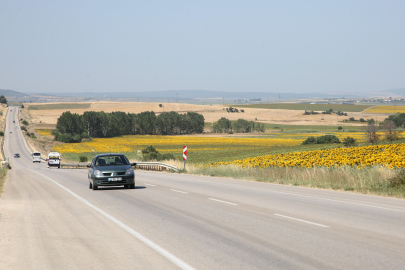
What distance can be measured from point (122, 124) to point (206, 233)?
136m

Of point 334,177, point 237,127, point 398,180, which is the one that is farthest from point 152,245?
point 237,127

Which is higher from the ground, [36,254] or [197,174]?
[36,254]

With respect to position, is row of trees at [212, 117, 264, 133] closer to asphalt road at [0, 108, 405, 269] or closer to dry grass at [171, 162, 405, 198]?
dry grass at [171, 162, 405, 198]

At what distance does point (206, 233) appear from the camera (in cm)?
873

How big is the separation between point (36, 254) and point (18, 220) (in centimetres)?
386

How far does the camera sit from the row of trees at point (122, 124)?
130625 millimetres

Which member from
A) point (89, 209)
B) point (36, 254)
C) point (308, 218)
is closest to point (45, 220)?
point (89, 209)

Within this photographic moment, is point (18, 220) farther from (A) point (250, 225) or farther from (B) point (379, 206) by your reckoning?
(B) point (379, 206)

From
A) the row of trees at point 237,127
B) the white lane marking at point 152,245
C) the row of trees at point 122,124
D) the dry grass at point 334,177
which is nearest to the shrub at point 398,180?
the dry grass at point 334,177

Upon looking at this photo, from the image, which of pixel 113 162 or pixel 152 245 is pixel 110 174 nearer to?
pixel 113 162

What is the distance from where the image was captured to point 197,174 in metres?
29.2

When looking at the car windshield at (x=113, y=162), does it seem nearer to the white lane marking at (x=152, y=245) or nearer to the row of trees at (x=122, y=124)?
the white lane marking at (x=152, y=245)

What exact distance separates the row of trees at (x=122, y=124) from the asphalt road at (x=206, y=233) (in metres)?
110

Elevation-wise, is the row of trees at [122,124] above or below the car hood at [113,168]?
below
